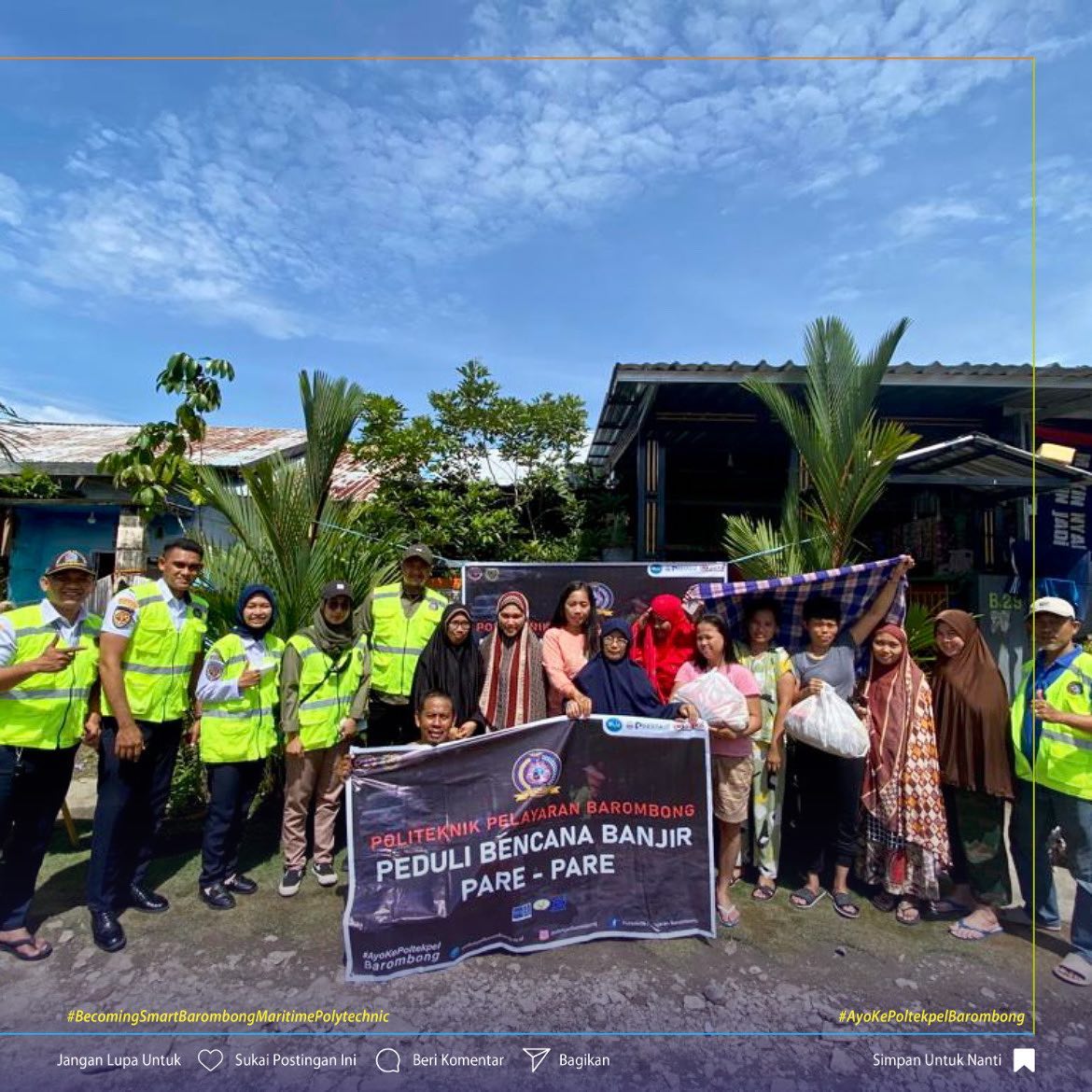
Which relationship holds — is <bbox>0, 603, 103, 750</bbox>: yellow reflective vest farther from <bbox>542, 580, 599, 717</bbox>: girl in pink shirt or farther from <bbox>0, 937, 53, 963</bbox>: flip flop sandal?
<bbox>542, 580, 599, 717</bbox>: girl in pink shirt

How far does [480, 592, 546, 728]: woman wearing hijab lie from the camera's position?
3.54 m

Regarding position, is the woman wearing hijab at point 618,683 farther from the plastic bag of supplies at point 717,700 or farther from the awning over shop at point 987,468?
the awning over shop at point 987,468

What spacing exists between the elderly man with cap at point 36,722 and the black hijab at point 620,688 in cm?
241

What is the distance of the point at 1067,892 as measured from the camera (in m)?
3.68

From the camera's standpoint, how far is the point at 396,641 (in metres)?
3.78

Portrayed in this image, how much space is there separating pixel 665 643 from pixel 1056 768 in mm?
1971

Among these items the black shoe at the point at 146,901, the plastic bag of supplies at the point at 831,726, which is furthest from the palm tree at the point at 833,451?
the black shoe at the point at 146,901

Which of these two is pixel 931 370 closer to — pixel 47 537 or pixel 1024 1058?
pixel 1024 1058

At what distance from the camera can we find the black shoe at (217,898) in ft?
10.7

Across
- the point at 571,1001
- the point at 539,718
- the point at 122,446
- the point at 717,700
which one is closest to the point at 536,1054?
the point at 571,1001

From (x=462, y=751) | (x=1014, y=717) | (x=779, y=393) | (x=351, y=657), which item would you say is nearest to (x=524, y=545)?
(x=779, y=393)

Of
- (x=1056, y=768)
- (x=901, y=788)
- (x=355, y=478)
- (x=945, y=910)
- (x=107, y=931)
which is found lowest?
(x=945, y=910)

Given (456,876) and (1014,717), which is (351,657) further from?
(1014,717)

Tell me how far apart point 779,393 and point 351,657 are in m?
4.00
